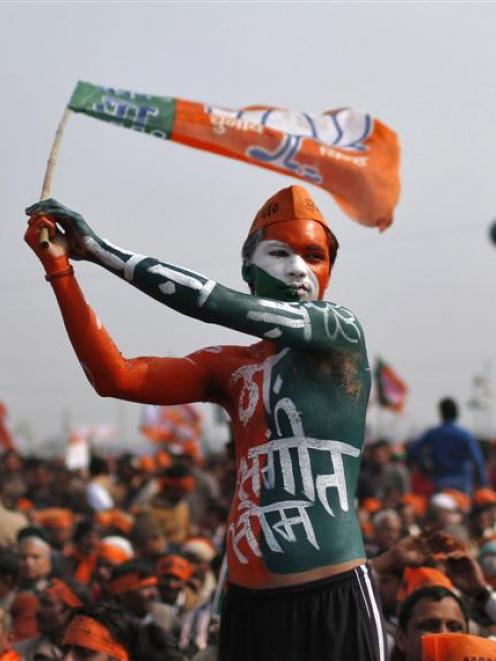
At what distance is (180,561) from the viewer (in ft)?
25.9

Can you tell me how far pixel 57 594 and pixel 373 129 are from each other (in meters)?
3.13

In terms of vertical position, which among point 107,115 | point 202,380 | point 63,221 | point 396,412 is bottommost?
point 202,380

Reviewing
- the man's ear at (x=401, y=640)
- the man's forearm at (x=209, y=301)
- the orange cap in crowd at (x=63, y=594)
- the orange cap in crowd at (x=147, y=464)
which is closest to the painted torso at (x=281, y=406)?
the man's forearm at (x=209, y=301)

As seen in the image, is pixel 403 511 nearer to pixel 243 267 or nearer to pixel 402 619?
pixel 402 619

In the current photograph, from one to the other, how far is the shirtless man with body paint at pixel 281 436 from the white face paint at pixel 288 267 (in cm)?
3

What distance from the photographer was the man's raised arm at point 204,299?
10.6 feet

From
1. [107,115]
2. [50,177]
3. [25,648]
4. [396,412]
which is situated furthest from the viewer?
[396,412]

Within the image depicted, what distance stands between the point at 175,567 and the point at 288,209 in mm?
4598

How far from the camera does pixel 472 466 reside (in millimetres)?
11125

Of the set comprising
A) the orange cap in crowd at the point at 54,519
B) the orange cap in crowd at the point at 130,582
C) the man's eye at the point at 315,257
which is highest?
the man's eye at the point at 315,257

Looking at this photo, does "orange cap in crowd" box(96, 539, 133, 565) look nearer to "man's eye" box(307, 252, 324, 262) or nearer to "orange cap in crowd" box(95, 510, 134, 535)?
"orange cap in crowd" box(95, 510, 134, 535)

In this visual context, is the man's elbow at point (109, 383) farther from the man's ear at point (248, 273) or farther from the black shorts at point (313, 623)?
the black shorts at point (313, 623)

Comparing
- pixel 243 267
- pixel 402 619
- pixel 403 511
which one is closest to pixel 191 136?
pixel 243 267

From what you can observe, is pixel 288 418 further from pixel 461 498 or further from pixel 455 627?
pixel 461 498
